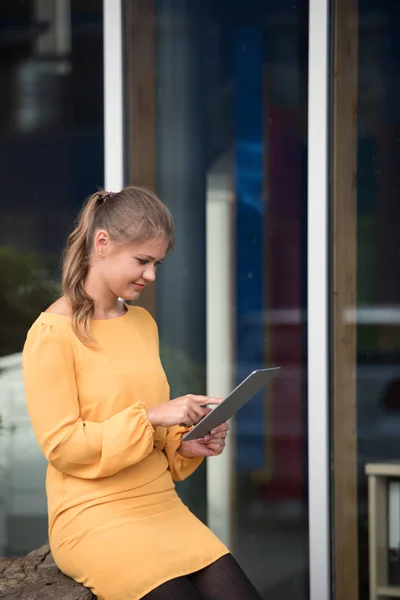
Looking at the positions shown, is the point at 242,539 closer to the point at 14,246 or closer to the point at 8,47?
the point at 14,246

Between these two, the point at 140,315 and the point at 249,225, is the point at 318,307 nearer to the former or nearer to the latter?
the point at 249,225

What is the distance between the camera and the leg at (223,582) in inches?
81.2

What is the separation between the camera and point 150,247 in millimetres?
2213

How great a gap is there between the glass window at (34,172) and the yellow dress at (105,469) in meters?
1.33

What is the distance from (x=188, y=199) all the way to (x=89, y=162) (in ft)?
1.38

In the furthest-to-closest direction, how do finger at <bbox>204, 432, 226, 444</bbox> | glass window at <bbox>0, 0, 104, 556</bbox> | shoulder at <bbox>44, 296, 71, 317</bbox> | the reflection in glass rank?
1. glass window at <bbox>0, 0, 104, 556</bbox>
2. the reflection in glass
3. finger at <bbox>204, 432, 226, 444</bbox>
4. shoulder at <bbox>44, 296, 71, 317</bbox>

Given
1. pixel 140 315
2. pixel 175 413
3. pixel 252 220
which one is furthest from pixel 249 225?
pixel 175 413

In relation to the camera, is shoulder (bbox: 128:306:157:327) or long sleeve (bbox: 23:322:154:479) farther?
shoulder (bbox: 128:306:157:327)

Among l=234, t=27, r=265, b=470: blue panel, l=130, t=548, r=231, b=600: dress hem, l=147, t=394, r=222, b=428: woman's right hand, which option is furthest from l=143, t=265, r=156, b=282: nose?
l=234, t=27, r=265, b=470: blue panel

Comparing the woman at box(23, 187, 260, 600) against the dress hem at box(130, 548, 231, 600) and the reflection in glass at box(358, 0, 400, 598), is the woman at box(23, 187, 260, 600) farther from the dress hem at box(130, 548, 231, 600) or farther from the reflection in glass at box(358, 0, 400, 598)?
the reflection in glass at box(358, 0, 400, 598)

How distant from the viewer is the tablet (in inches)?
78.1

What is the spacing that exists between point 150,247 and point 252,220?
1202 mm

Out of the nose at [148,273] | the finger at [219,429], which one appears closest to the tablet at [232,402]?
the finger at [219,429]

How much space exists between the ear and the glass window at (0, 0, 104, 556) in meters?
1.30
